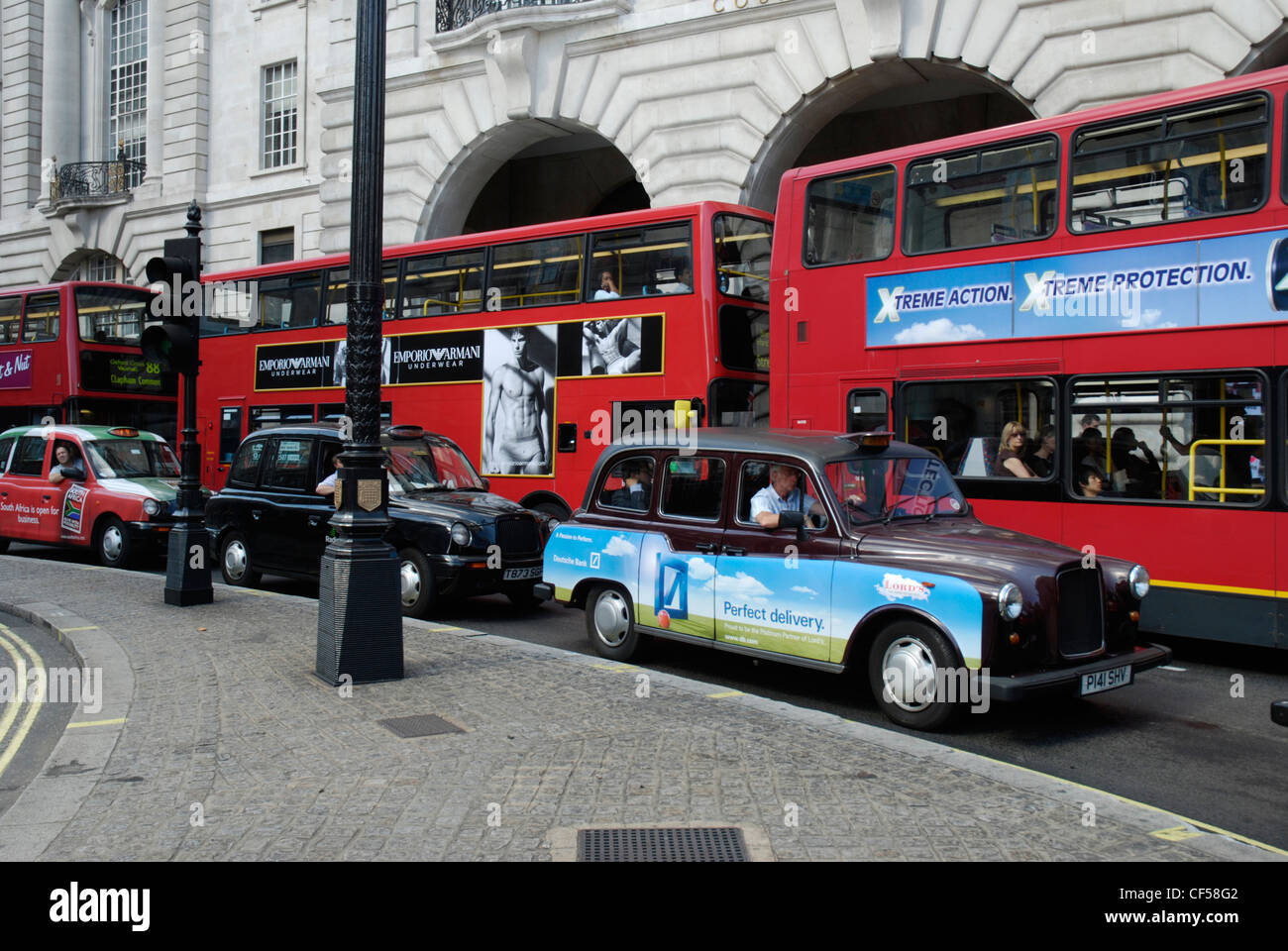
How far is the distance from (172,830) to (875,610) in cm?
394

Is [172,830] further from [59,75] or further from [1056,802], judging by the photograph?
[59,75]

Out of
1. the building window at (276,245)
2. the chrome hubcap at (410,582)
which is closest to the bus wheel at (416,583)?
the chrome hubcap at (410,582)

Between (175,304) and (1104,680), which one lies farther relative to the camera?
(175,304)

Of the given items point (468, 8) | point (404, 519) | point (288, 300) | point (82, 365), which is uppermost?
point (468, 8)

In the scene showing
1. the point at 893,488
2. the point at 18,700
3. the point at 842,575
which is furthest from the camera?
the point at 893,488

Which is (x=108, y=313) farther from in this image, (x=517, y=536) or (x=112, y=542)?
(x=517, y=536)

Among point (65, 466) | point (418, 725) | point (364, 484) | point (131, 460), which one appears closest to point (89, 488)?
point (65, 466)

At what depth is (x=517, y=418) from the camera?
14.1 m

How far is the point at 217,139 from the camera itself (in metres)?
30.0

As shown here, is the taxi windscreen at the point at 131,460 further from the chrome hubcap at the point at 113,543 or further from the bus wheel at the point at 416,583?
the bus wheel at the point at 416,583

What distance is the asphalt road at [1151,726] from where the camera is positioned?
218 inches

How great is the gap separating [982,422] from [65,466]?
11.5m

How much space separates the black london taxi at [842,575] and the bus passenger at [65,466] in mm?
8441

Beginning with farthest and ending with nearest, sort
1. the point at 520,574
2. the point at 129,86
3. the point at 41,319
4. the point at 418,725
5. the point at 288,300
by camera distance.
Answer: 1. the point at 129,86
2. the point at 41,319
3. the point at 288,300
4. the point at 520,574
5. the point at 418,725
